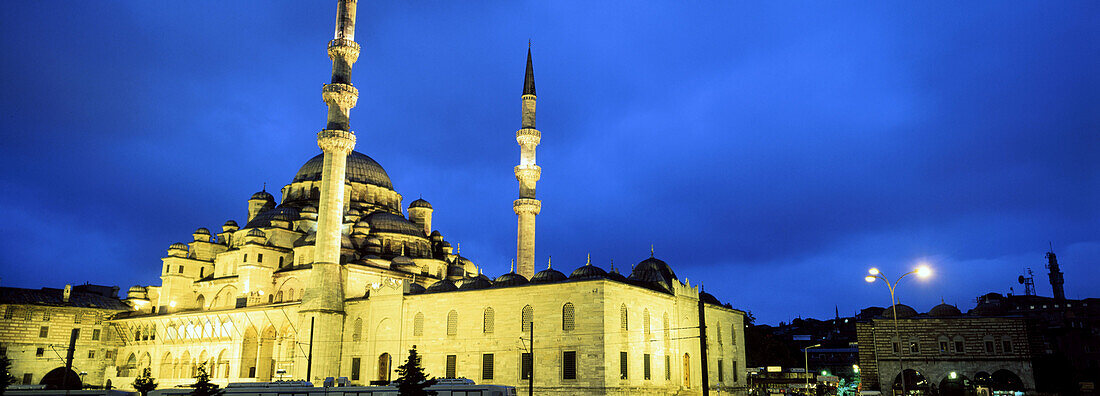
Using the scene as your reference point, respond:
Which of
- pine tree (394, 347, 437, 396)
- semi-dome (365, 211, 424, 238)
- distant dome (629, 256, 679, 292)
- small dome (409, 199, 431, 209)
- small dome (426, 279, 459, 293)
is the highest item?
small dome (409, 199, 431, 209)

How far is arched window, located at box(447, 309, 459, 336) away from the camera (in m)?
41.5

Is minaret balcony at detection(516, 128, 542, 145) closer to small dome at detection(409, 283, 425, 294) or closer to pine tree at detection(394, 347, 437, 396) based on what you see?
small dome at detection(409, 283, 425, 294)

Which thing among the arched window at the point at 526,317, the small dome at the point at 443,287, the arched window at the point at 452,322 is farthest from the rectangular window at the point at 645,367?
the small dome at the point at 443,287

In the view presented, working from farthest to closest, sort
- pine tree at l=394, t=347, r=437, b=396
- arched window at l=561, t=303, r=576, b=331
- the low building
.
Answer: the low building < arched window at l=561, t=303, r=576, b=331 < pine tree at l=394, t=347, r=437, b=396

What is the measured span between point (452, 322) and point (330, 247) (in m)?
8.97

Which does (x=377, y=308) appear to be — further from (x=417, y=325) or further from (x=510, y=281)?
(x=510, y=281)

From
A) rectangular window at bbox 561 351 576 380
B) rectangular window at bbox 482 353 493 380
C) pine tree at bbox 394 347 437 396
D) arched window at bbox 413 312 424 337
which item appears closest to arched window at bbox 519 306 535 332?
rectangular window at bbox 482 353 493 380

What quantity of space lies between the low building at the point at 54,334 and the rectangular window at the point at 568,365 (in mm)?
35832

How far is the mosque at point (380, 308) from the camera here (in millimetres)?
37938

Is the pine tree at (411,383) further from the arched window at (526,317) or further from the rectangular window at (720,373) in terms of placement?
the rectangular window at (720,373)

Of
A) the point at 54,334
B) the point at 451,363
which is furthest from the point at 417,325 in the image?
the point at 54,334

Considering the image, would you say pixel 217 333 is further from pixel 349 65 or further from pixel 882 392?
pixel 882 392

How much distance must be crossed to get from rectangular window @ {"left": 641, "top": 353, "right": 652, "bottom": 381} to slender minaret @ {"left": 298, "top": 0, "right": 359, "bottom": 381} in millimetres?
17950

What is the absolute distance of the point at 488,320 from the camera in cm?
4041
